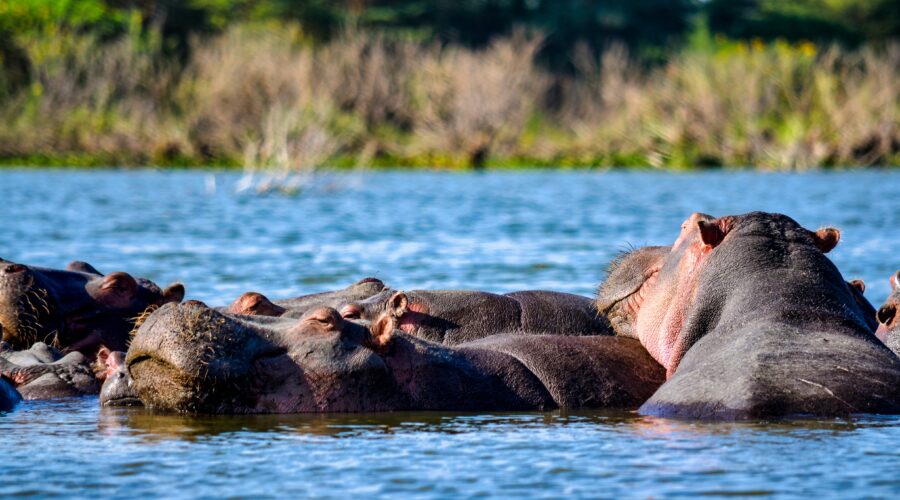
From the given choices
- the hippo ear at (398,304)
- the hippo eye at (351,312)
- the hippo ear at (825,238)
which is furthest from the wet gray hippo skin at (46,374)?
the hippo ear at (825,238)

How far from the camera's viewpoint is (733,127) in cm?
3956

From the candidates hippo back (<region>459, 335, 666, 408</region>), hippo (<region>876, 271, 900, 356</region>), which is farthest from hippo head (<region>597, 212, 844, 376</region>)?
hippo (<region>876, 271, 900, 356</region>)

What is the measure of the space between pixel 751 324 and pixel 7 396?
→ 10.3 feet

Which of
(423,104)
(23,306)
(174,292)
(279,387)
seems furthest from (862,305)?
(423,104)

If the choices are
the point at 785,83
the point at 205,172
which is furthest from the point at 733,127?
the point at 205,172

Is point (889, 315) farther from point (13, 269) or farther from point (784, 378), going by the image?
point (13, 269)

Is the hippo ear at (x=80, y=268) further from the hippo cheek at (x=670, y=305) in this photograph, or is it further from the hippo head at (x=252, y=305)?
the hippo cheek at (x=670, y=305)

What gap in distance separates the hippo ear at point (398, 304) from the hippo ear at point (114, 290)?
1852 mm

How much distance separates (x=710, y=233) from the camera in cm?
674

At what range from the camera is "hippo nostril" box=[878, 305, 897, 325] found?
729cm

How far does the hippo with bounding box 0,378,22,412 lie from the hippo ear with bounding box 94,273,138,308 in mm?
1063

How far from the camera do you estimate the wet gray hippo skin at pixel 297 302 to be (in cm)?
696

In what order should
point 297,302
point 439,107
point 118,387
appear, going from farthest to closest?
point 439,107 → point 297,302 → point 118,387

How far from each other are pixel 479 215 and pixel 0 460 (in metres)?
17.9
